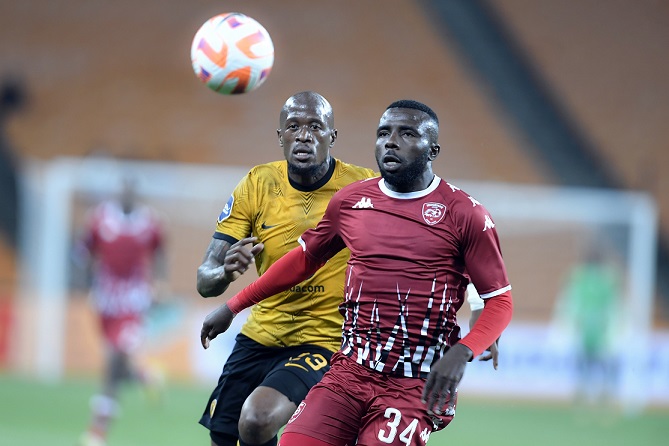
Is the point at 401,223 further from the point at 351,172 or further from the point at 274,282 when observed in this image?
the point at 351,172

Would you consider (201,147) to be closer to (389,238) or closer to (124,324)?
(124,324)

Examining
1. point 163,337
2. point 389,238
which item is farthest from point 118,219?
point 389,238

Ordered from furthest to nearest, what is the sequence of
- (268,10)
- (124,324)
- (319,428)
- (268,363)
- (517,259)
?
(268,10) < (517,259) < (124,324) < (268,363) < (319,428)

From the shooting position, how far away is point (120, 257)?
11539 mm

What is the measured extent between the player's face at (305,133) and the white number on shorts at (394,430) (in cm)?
144

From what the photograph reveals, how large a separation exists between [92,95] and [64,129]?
0.80m

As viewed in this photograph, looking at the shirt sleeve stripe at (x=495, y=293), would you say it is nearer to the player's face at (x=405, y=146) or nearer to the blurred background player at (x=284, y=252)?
the player's face at (x=405, y=146)

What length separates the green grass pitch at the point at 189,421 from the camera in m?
10.0

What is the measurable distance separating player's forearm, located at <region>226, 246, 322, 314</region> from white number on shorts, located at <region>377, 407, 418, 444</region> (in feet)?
2.80

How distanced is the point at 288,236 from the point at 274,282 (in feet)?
1.62

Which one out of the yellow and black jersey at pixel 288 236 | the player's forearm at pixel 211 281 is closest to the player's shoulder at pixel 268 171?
the yellow and black jersey at pixel 288 236

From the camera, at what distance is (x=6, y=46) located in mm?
19312

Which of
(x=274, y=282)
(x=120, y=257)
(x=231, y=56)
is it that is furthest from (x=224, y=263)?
(x=120, y=257)

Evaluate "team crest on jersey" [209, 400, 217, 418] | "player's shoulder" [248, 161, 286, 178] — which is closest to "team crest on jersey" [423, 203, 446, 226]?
"player's shoulder" [248, 161, 286, 178]
